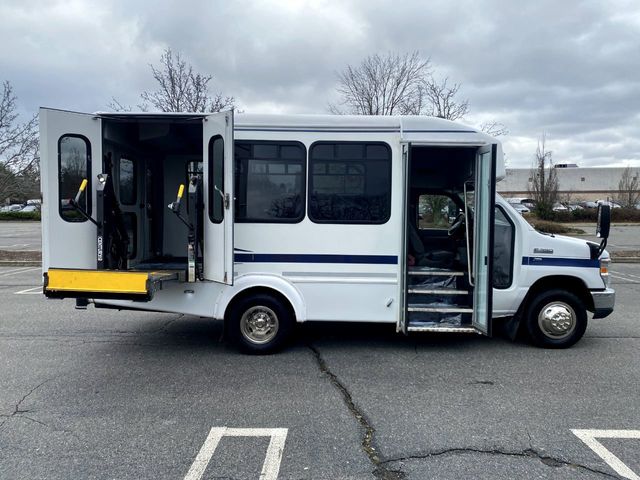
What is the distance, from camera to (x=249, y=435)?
12.0 ft

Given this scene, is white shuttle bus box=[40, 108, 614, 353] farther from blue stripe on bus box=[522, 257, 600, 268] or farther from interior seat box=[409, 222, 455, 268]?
interior seat box=[409, 222, 455, 268]

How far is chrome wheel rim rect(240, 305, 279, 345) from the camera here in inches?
218

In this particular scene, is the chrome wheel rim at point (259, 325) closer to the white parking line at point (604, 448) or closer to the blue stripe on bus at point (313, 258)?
the blue stripe on bus at point (313, 258)

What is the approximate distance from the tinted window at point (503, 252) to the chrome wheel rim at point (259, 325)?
106 inches

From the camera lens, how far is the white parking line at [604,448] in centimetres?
316

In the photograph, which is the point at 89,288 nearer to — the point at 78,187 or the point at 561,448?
the point at 78,187

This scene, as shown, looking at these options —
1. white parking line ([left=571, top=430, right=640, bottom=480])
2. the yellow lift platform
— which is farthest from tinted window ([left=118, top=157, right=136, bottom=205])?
white parking line ([left=571, top=430, right=640, bottom=480])

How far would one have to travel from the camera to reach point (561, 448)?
3479 mm

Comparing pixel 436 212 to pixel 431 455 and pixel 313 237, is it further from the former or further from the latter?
pixel 431 455

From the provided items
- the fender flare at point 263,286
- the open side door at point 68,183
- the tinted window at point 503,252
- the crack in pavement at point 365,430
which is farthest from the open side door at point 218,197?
the tinted window at point 503,252

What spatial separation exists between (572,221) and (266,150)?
33158mm

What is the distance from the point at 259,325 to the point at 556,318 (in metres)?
3.53

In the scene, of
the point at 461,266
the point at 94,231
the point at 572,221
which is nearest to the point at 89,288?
the point at 94,231

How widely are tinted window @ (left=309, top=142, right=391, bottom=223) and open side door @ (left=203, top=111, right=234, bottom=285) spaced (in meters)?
0.98
